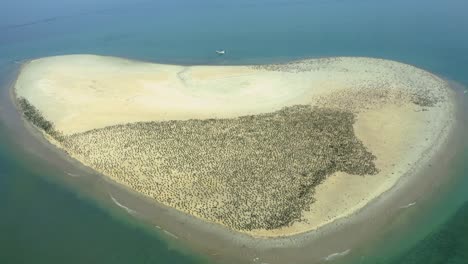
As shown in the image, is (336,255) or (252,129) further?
(252,129)

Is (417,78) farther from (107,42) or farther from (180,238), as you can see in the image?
(107,42)

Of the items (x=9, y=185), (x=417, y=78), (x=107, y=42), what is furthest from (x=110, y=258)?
(x=107, y=42)

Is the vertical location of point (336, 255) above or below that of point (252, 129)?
below

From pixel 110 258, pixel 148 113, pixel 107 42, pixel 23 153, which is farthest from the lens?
pixel 107 42

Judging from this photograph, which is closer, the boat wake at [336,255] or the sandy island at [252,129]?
the boat wake at [336,255]

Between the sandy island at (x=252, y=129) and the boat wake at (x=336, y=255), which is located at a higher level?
the sandy island at (x=252, y=129)

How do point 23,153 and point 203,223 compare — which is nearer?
point 203,223

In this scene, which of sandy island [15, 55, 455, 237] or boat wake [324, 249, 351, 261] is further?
sandy island [15, 55, 455, 237]

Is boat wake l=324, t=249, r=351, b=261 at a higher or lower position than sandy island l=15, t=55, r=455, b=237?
lower
